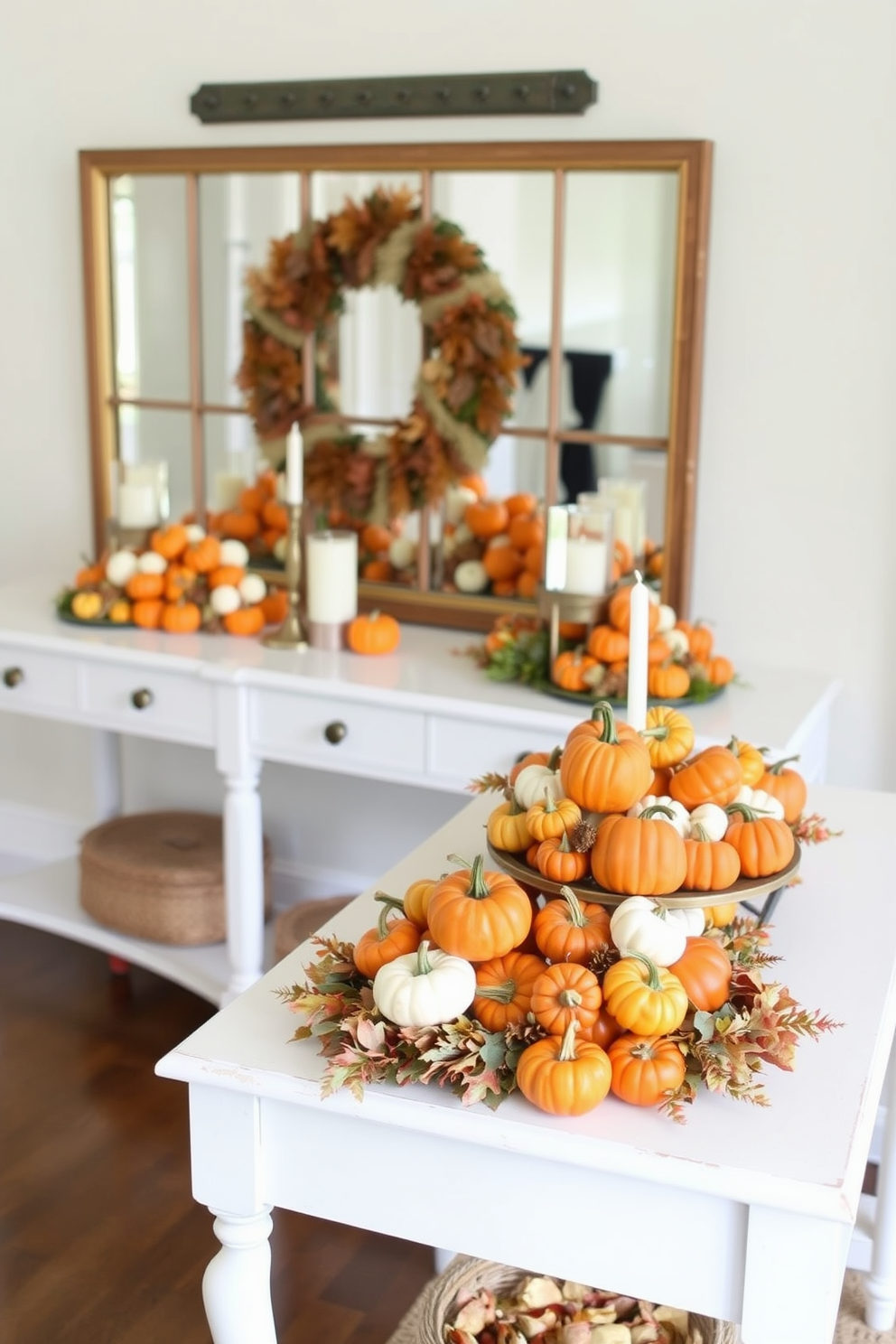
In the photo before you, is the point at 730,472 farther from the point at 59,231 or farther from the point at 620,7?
the point at 59,231

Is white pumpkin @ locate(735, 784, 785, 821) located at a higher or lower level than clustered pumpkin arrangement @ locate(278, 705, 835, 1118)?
higher

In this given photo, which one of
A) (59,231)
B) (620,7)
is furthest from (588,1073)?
(59,231)

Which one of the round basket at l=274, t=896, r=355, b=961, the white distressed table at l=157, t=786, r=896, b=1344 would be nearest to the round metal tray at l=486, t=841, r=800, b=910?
the white distressed table at l=157, t=786, r=896, b=1344

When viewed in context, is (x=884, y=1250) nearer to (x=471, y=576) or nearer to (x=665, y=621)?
(x=665, y=621)

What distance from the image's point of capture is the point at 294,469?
2.80m

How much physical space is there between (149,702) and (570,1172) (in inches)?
70.5

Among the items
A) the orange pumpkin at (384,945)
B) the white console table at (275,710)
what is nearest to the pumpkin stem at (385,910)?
the orange pumpkin at (384,945)

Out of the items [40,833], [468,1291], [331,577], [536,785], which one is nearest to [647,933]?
[536,785]

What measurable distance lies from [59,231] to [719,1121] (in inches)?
110

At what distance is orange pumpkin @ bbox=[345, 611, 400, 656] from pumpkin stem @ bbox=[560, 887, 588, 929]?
1493 millimetres

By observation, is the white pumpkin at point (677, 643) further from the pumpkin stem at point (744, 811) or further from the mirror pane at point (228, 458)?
the mirror pane at point (228, 458)

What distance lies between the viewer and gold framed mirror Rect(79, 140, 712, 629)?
2.69m

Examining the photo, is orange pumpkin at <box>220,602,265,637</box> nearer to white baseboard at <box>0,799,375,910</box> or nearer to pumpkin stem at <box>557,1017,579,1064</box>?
white baseboard at <box>0,799,375,910</box>

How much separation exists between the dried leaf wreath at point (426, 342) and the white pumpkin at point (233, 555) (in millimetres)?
208
